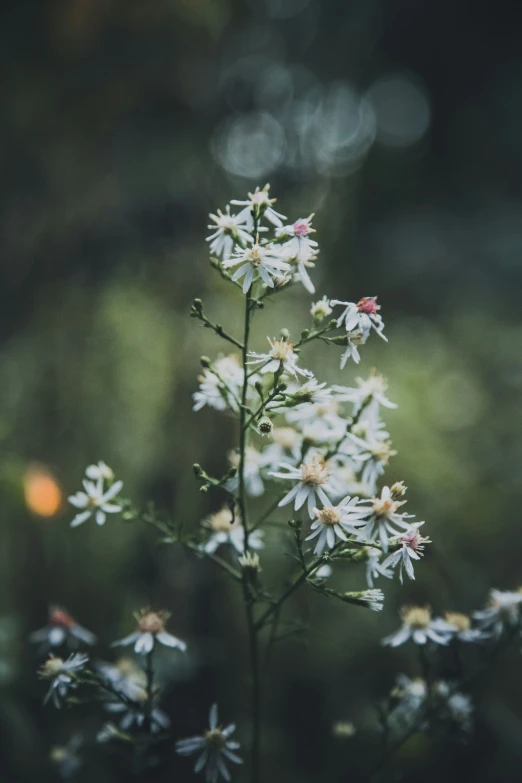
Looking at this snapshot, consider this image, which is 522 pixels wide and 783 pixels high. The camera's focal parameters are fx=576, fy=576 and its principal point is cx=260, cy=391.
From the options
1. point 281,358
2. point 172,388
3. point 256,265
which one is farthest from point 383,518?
point 172,388

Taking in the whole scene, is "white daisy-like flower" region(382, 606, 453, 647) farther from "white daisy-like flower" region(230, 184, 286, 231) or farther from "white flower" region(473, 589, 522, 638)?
"white daisy-like flower" region(230, 184, 286, 231)

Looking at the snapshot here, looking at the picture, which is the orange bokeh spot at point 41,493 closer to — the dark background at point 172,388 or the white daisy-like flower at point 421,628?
the dark background at point 172,388

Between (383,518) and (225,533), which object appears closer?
(383,518)

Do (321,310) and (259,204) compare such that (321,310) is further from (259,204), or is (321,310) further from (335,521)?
(335,521)

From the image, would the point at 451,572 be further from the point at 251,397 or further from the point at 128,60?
the point at 128,60

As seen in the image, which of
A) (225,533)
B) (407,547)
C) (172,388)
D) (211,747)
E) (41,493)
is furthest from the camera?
(172,388)

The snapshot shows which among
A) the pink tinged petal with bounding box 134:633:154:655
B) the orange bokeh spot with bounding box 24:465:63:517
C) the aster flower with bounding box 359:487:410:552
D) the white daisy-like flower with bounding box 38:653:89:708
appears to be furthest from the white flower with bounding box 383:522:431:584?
the orange bokeh spot with bounding box 24:465:63:517
